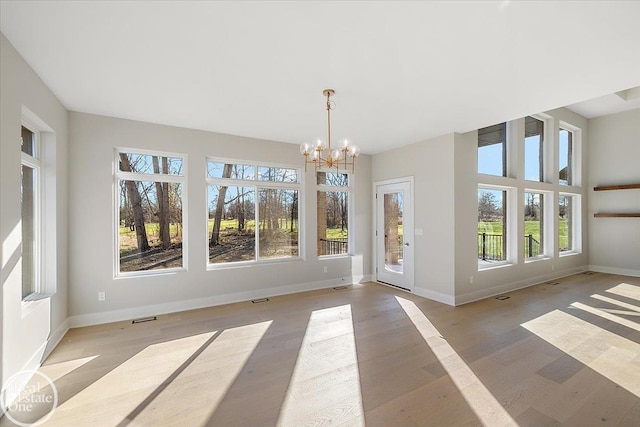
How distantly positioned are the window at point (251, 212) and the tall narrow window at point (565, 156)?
6587 millimetres

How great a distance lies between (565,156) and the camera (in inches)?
288

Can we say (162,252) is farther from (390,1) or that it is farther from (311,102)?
(390,1)

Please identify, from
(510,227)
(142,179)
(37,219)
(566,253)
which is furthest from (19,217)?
(566,253)

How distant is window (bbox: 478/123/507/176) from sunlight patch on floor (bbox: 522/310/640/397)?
103 inches

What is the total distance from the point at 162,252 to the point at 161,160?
55.8 inches

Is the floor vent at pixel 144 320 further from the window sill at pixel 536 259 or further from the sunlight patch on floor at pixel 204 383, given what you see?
the window sill at pixel 536 259

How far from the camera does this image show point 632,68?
8.97 ft

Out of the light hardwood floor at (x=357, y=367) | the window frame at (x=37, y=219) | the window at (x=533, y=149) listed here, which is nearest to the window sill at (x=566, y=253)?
the window at (x=533, y=149)

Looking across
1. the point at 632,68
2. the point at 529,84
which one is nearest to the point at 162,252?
the point at 529,84

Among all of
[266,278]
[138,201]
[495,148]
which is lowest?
[266,278]

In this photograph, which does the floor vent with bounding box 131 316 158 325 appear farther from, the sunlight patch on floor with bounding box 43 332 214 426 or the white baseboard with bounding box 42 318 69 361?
the sunlight patch on floor with bounding box 43 332 214 426

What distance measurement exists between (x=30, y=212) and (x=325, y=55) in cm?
344

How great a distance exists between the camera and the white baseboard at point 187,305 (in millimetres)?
3867

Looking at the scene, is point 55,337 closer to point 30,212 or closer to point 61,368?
point 61,368
